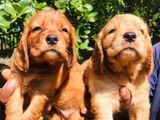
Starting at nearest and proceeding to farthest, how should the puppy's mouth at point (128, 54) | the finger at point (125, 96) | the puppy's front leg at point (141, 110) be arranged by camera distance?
the puppy's mouth at point (128, 54) < the finger at point (125, 96) < the puppy's front leg at point (141, 110)

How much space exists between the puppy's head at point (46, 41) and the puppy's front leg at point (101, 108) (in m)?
0.37

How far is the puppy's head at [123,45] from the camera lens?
389 centimetres

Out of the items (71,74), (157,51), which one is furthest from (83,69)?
(157,51)

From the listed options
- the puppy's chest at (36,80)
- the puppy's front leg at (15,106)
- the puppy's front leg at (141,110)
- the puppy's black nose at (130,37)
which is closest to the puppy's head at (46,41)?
the puppy's chest at (36,80)

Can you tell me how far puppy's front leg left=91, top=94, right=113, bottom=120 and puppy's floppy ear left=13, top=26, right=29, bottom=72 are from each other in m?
0.64

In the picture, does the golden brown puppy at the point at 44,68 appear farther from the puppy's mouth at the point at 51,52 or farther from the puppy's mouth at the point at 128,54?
the puppy's mouth at the point at 128,54

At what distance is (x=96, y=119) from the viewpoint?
4.11 metres

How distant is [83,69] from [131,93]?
0.59 metres

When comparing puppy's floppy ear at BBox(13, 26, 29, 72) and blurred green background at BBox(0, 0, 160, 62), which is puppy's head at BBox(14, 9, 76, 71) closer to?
puppy's floppy ear at BBox(13, 26, 29, 72)

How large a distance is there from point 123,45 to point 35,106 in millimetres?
893

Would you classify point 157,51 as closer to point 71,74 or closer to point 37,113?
point 71,74

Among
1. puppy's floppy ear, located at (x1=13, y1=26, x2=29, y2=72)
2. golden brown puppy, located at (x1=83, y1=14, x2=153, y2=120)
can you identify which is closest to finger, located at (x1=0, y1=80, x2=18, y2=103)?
puppy's floppy ear, located at (x1=13, y1=26, x2=29, y2=72)

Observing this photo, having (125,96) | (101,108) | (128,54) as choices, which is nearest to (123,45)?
(128,54)

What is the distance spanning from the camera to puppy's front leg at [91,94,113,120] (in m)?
4.05
